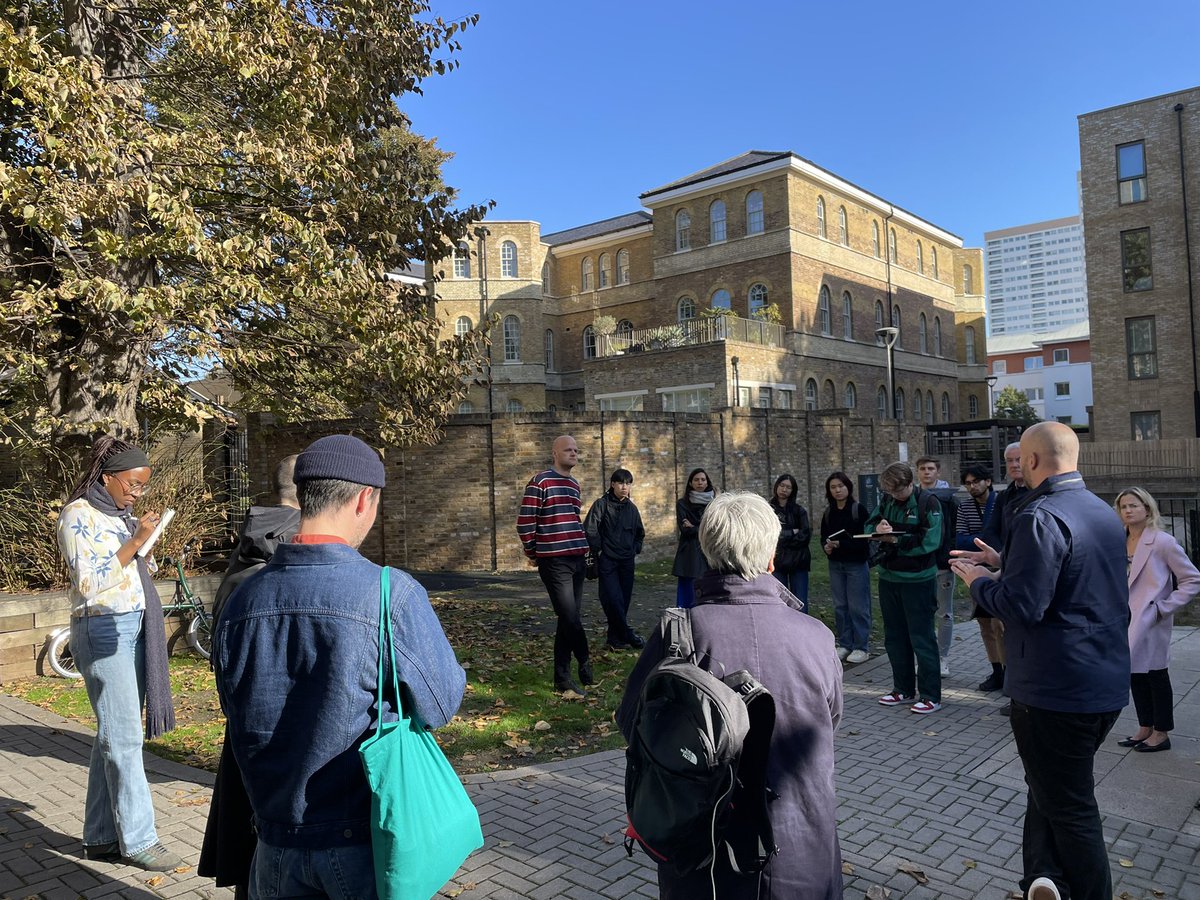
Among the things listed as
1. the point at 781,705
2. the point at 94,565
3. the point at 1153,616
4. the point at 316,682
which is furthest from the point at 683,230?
the point at 316,682

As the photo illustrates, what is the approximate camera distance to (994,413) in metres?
58.6

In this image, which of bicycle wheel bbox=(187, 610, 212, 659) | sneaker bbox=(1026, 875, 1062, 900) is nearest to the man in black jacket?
bicycle wheel bbox=(187, 610, 212, 659)

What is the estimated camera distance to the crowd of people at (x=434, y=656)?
206 centimetres

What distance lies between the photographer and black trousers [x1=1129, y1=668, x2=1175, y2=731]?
5.44 metres

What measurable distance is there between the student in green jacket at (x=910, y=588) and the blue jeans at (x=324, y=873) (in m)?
5.34

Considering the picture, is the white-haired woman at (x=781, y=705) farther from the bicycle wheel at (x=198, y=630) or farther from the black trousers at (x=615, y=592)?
the bicycle wheel at (x=198, y=630)

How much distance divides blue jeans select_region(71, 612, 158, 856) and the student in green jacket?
5400 mm

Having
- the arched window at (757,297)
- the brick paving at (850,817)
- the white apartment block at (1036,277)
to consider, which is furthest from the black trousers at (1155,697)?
the white apartment block at (1036,277)

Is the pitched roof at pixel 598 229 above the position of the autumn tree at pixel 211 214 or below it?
above

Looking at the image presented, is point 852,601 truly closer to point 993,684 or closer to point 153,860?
point 993,684

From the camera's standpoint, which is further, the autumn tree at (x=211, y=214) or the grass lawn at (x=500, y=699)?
the autumn tree at (x=211, y=214)

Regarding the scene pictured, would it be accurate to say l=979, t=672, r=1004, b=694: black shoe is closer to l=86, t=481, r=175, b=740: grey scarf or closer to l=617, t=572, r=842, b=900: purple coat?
l=617, t=572, r=842, b=900: purple coat

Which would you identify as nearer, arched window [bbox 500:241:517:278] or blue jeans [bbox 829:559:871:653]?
blue jeans [bbox 829:559:871:653]

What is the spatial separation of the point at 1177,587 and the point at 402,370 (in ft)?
27.1
